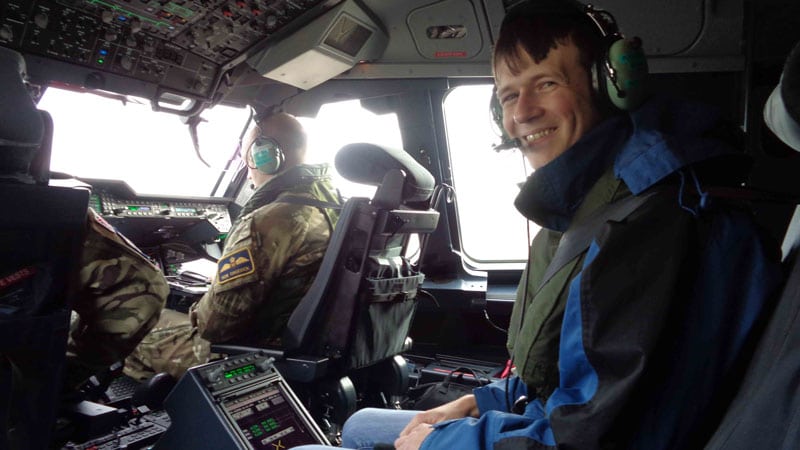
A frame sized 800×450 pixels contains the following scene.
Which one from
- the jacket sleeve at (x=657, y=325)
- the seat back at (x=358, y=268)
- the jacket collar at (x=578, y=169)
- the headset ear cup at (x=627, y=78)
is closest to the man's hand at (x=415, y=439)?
the jacket sleeve at (x=657, y=325)

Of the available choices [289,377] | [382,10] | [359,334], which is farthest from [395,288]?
[382,10]

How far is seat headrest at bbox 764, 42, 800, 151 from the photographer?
23.8 inches

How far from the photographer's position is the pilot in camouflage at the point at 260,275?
6.80 ft

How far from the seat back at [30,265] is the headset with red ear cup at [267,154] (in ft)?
4.63

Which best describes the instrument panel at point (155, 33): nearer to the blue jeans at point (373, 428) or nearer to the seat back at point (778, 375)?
the blue jeans at point (373, 428)

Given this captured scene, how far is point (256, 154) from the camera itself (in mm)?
2594

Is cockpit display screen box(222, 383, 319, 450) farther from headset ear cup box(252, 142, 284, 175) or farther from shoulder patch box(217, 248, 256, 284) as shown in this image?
headset ear cup box(252, 142, 284, 175)

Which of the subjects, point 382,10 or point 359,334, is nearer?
point 359,334

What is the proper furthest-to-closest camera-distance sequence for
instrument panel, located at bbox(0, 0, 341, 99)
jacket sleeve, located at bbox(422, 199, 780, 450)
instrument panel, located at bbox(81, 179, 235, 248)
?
instrument panel, located at bbox(81, 179, 235, 248) < instrument panel, located at bbox(0, 0, 341, 99) < jacket sleeve, located at bbox(422, 199, 780, 450)

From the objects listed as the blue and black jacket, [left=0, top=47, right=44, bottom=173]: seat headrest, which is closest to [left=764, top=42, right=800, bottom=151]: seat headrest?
the blue and black jacket

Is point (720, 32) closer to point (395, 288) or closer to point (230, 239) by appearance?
point (395, 288)

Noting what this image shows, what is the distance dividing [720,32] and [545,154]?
2041mm

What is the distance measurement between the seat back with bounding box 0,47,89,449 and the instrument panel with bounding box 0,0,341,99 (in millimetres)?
1691

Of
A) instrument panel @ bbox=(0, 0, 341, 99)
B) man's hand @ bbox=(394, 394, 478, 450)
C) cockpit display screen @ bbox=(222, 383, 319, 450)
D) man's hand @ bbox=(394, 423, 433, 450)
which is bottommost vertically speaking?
cockpit display screen @ bbox=(222, 383, 319, 450)
